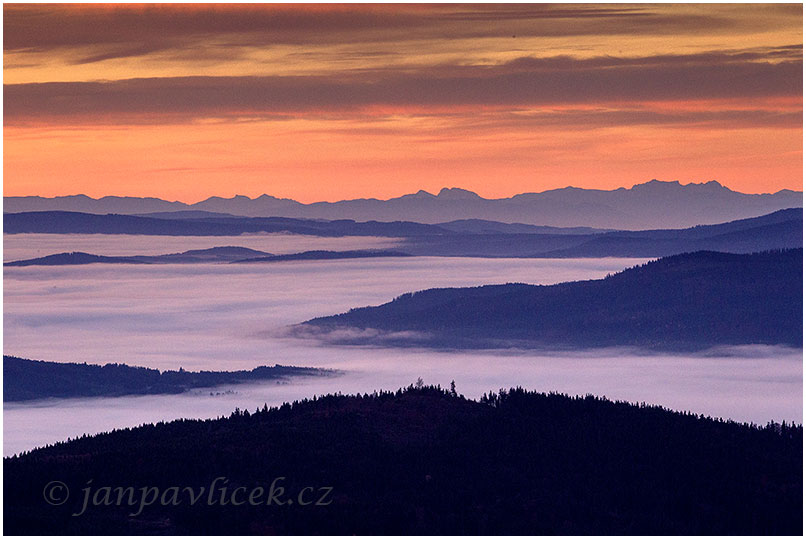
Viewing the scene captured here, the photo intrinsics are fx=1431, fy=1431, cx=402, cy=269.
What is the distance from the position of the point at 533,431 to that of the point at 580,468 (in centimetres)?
1075

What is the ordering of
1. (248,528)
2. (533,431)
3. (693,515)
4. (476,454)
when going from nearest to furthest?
1. (248,528)
2. (693,515)
3. (476,454)
4. (533,431)

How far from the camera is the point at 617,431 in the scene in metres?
139

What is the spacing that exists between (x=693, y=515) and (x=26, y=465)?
55117mm

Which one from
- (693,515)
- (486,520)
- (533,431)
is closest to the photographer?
(486,520)

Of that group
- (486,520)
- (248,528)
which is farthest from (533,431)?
(248,528)

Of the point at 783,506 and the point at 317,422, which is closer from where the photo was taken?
the point at 783,506

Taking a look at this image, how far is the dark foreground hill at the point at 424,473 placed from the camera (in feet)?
345

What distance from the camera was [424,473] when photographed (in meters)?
122

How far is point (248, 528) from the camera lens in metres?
102

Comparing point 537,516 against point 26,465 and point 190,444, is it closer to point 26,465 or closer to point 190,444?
point 190,444

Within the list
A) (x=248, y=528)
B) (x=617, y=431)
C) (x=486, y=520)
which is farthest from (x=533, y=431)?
(x=248, y=528)

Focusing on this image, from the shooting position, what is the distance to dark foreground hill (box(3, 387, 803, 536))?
10512cm

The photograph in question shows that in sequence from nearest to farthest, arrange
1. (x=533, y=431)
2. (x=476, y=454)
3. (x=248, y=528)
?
(x=248, y=528) < (x=476, y=454) < (x=533, y=431)

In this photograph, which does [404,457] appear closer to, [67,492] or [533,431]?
[533,431]
